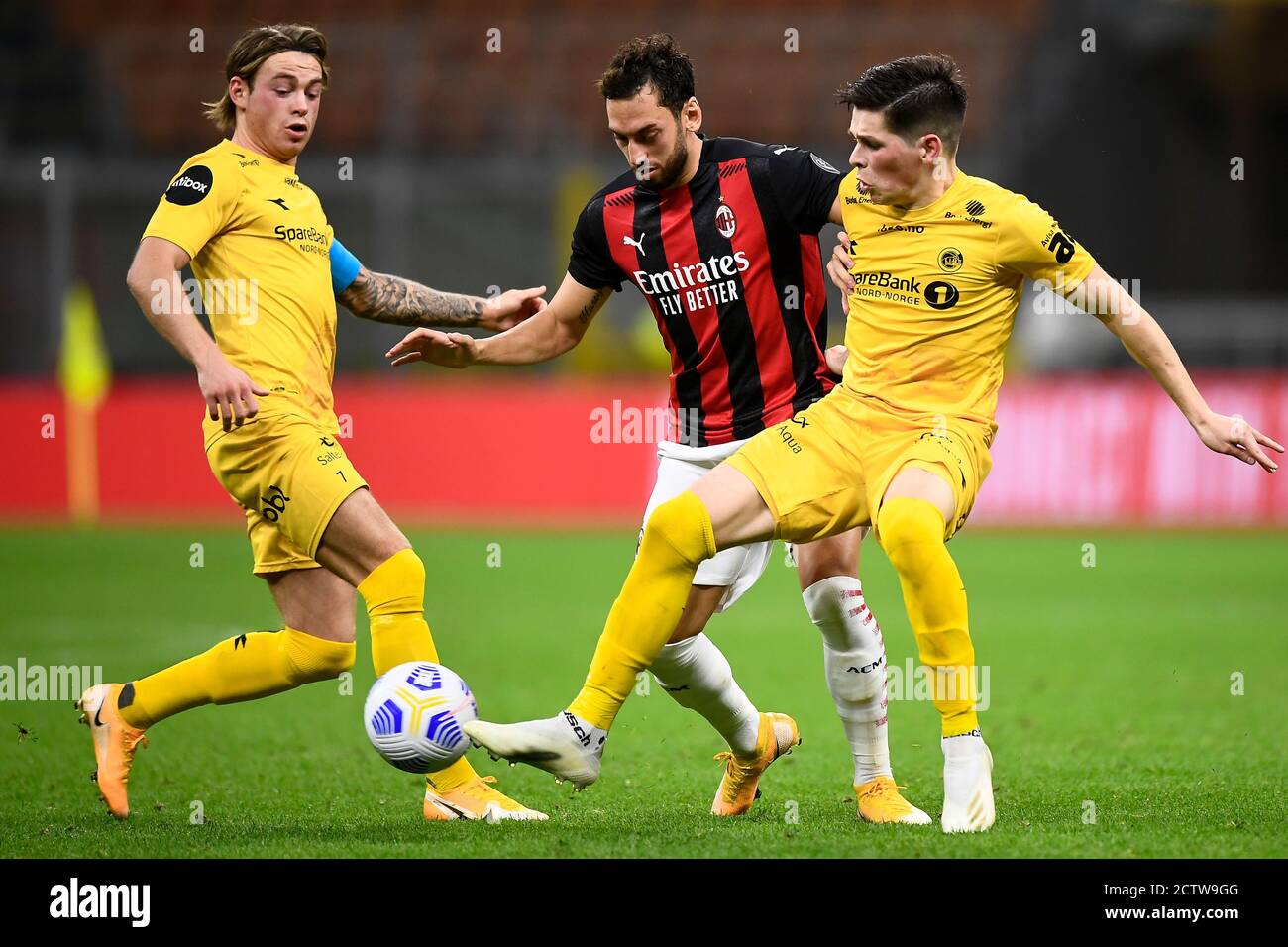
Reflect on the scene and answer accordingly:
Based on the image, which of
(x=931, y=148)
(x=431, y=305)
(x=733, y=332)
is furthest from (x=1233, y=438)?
(x=431, y=305)

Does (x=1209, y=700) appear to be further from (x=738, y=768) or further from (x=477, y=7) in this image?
(x=477, y=7)

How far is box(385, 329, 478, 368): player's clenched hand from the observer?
5.61m

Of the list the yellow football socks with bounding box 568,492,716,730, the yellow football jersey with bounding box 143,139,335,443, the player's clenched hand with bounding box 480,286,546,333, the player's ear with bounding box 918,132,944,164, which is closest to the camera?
the yellow football socks with bounding box 568,492,716,730

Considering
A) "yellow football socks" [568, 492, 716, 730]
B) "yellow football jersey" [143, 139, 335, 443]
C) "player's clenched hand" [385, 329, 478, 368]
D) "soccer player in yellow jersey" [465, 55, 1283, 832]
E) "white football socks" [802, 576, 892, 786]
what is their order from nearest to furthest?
"soccer player in yellow jersey" [465, 55, 1283, 832]
"yellow football socks" [568, 492, 716, 730]
"yellow football jersey" [143, 139, 335, 443]
"white football socks" [802, 576, 892, 786]
"player's clenched hand" [385, 329, 478, 368]

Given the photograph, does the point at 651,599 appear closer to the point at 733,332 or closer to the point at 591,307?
the point at 733,332

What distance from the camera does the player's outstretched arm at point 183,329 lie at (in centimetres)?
470

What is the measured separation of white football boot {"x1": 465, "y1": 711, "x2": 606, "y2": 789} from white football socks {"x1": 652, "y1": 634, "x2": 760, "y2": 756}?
0.69m

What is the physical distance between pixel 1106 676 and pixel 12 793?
5.45 meters

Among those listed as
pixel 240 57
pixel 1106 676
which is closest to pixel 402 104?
pixel 1106 676

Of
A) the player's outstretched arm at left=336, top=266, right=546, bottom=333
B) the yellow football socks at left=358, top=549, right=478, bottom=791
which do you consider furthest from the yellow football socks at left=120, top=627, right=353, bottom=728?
the player's outstretched arm at left=336, top=266, right=546, bottom=333

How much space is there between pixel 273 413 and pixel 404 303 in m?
0.91

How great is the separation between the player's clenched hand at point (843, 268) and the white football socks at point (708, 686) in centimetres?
123

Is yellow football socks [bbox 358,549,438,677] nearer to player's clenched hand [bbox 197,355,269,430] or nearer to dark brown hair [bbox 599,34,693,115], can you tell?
player's clenched hand [bbox 197,355,269,430]

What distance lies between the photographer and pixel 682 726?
731 cm
